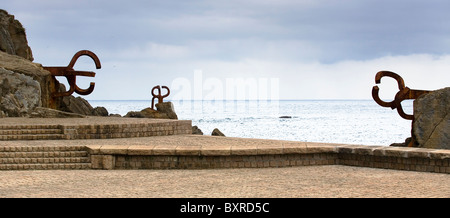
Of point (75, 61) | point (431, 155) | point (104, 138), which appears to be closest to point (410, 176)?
point (431, 155)

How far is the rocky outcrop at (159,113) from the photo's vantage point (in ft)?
100

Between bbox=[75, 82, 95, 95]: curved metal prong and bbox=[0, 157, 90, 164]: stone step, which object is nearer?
bbox=[0, 157, 90, 164]: stone step

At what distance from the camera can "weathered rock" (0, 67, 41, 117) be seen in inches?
728

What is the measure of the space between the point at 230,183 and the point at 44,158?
154 inches

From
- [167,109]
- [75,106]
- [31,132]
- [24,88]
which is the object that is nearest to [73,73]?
[24,88]

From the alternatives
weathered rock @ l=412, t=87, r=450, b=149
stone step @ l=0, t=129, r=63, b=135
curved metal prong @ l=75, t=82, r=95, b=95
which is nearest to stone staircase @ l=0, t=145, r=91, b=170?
stone step @ l=0, t=129, r=63, b=135

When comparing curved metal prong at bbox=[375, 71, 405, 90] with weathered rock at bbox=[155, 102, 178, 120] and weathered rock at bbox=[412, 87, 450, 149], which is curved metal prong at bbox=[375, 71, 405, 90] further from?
weathered rock at bbox=[155, 102, 178, 120]

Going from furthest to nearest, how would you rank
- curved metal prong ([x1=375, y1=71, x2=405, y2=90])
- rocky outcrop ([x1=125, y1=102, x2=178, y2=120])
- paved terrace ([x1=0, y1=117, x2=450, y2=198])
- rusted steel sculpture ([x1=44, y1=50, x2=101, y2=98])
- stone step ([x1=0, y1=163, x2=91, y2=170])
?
rocky outcrop ([x1=125, y1=102, x2=178, y2=120])
rusted steel sculpture ([x1=44, y1=50, x2=101, y2=98])
curved metal prong ([x1=375, y1=71, x2=405, y2=90])
stone step ([x1=0, y1=163, x2=91, y2=170])
paved terrace ([x1=0, y1=117, x2=450, y2=198])

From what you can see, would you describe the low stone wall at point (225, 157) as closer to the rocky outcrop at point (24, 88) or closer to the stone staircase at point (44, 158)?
the stone staircase at point (44, 158)

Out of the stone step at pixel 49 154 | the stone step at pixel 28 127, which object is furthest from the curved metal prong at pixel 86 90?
the stone step at pixel 49 154

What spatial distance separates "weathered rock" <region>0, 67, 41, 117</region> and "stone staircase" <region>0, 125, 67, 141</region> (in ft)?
15.2

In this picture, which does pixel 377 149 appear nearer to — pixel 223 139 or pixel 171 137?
pixel 223 139
